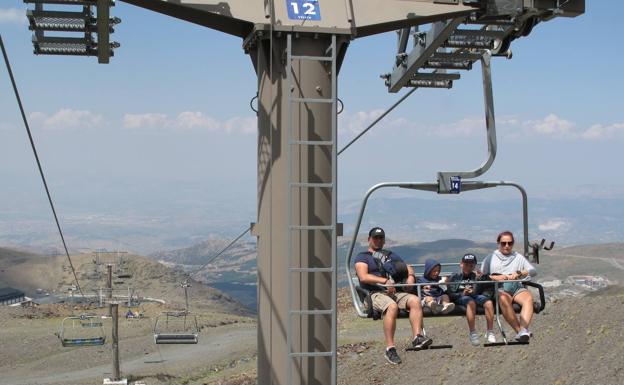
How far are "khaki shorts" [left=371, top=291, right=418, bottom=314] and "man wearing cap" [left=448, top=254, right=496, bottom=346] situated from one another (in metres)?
1.03

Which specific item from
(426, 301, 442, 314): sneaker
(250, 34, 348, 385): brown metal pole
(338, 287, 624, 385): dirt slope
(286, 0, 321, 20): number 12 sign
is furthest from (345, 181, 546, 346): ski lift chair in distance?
(338, 287, 624, 385): dirt slope

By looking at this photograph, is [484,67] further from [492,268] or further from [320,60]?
[320,60]

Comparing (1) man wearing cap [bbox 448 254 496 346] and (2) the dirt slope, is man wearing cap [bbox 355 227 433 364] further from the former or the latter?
(2) the dirt slope

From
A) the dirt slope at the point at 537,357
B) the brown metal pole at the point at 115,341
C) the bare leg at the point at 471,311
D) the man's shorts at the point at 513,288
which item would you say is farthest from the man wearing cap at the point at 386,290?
the brown metal pole at the point at 115,341

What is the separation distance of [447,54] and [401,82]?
3.26ft

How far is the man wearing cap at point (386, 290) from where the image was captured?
1045 cm

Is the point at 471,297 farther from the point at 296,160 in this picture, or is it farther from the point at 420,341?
the point at 296,160

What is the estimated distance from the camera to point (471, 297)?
1139 cm

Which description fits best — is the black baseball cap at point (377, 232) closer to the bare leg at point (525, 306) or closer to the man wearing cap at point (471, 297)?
the man wearing cap at point (471, 297)

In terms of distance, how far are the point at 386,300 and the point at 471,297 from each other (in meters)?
1.52

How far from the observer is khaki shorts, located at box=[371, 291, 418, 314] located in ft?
34.4

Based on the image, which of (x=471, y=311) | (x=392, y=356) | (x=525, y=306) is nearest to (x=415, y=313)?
(x=392, y=356)

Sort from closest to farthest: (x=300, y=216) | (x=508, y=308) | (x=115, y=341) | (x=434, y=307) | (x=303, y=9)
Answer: (x=300, y=216), (x=303, y=9), (x=434, y=307), (x=508, y=308), (x=115, y=341)

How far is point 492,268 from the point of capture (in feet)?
37.1
